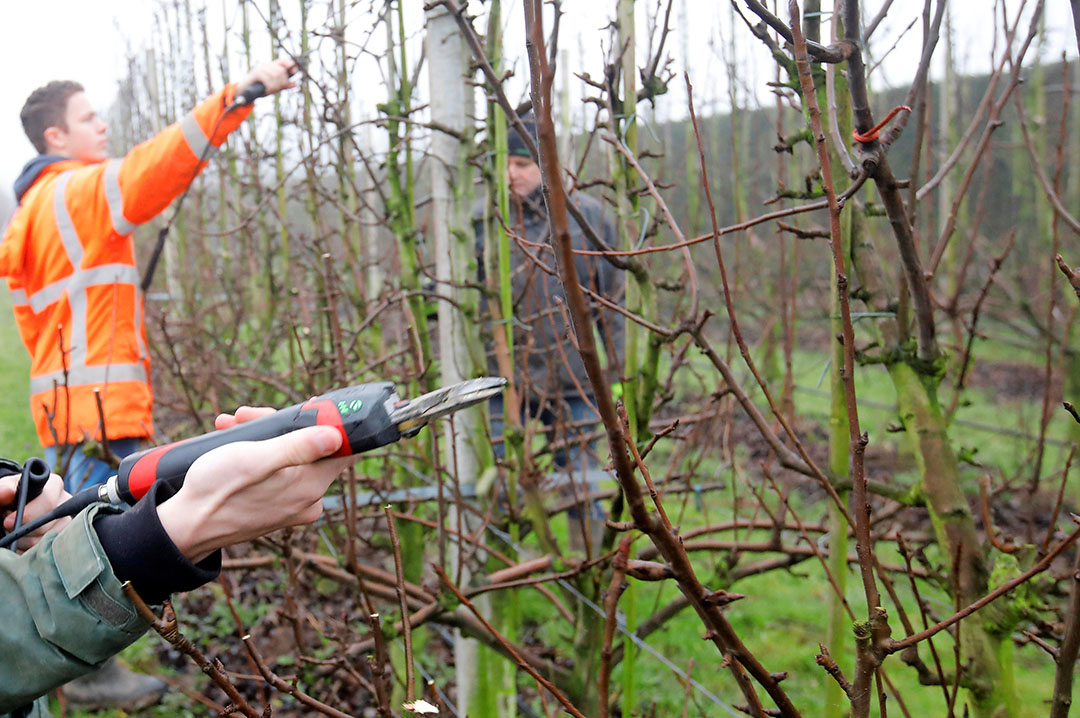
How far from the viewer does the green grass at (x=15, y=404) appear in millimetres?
8094

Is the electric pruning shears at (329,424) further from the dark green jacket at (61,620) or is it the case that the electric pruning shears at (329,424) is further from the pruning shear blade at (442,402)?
the dark green jacket at (61,620)

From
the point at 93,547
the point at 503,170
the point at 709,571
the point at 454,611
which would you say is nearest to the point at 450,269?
the point at 503,170

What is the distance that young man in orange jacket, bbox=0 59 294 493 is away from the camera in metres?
3.07

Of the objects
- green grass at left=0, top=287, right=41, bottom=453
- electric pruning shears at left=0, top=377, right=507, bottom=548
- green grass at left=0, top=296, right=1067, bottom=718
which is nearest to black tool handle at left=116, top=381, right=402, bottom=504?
electric pruning shears at left=0, top=377, right=507, bottom=548

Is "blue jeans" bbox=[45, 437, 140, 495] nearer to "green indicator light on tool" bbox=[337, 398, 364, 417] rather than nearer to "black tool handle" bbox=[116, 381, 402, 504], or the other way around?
"black tool handle" bbox=[116, 381, 402, 504]

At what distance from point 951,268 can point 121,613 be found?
7.09m

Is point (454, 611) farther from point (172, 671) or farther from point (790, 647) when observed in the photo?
point (790, 647)

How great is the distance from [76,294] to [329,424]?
2.54 metres

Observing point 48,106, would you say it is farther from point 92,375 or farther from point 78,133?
point 92,375

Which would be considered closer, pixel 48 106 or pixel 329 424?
pixel 329 424

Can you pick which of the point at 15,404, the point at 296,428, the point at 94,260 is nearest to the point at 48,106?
the point at 94,260

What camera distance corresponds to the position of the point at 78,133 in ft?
11.3

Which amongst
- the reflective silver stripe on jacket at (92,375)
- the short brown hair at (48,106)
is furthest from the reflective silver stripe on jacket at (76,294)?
the short brown hair at (48,106)

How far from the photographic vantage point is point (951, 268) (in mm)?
6852
